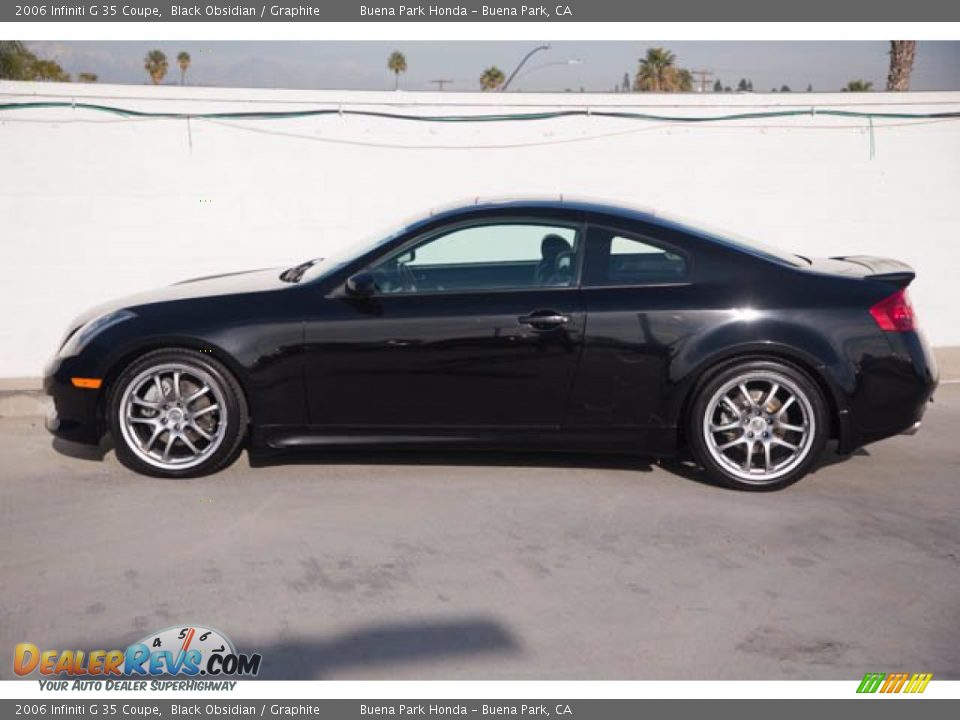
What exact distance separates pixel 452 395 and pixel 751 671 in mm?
2484

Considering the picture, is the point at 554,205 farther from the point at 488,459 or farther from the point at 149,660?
the point at 149,660

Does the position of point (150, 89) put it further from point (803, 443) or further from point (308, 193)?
point (803, 443)

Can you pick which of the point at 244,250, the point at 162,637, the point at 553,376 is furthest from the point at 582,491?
the point at 244,250

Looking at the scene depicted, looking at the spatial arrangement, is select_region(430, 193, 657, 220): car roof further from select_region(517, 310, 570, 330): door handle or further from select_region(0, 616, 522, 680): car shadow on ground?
select_region(0, 616, 522, 680): car shadow on ground

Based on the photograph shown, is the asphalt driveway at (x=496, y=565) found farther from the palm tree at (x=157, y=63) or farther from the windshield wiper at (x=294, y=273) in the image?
the palm tree at (x=157, y=63)

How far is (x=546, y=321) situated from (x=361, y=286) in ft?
3.24

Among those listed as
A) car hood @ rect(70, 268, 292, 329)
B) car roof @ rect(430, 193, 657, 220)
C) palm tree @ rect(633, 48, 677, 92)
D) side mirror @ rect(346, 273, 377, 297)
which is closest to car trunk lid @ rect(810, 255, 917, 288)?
car roof @ rect(430, 193, 657, 220)

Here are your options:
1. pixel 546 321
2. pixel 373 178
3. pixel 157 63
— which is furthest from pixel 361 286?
pixel 157 63

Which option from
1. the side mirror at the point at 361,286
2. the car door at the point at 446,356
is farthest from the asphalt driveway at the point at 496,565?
the side mirror at the point at 361,286

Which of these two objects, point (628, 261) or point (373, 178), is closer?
point (628, 261)

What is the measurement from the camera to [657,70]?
2199 inches

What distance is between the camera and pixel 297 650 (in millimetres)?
4195

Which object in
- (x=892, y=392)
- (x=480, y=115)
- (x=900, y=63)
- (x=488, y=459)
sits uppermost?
(x=900, y=63)

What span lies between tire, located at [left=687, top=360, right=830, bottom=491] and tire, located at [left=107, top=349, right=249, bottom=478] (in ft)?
8.01
